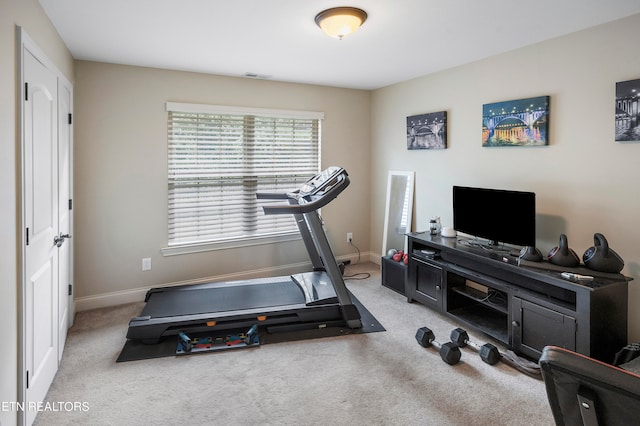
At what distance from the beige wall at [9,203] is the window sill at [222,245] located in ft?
7.18

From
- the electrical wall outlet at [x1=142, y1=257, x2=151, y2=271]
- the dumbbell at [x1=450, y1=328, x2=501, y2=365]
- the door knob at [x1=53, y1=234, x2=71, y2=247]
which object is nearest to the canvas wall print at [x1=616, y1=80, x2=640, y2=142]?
the dumbbell at [x1=450, y1=328, x2=501, y2=365]

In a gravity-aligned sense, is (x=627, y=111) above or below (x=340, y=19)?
below

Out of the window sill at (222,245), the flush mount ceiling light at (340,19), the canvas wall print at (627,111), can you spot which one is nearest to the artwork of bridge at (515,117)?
the canvas wall print at (627,111)

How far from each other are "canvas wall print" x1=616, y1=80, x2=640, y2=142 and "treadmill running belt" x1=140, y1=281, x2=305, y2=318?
275 cm

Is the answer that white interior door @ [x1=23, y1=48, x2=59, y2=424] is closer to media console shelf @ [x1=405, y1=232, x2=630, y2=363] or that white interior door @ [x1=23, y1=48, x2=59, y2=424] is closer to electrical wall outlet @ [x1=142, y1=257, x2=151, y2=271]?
electrical wall outlet @ [x1=142, y1=257, x2=151, y2=271]

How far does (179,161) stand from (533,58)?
3.52 m

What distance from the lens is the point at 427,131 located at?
4.21 meters

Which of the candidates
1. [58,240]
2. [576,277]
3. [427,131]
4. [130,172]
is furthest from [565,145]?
[130,172]

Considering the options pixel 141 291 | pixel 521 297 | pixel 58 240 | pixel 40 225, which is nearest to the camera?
pixel 40 225

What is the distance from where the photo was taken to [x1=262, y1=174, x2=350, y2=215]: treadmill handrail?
9.27 ft

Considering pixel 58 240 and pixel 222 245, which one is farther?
pixel 222 245

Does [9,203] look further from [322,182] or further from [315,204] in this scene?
[322,182]

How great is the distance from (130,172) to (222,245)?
1240mm

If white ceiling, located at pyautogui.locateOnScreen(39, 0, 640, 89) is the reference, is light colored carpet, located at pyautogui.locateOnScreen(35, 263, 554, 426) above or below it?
below
